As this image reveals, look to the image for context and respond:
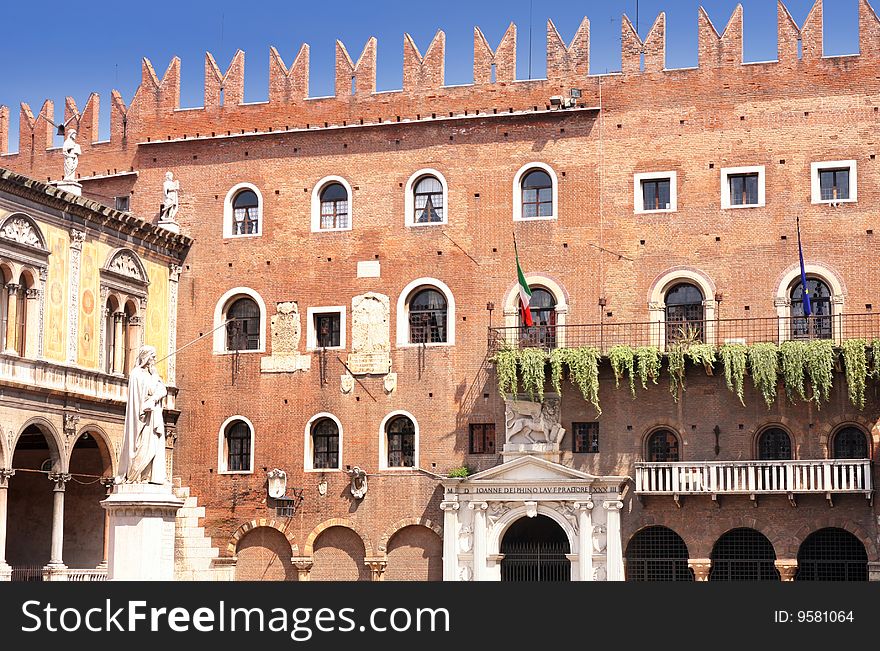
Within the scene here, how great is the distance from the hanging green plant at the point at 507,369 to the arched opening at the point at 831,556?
6603mm

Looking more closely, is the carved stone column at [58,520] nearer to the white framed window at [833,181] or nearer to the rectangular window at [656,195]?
the rectangular window at [656,195]

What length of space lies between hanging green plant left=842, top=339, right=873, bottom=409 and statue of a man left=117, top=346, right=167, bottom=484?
14787mm

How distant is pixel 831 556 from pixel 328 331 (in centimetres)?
1163

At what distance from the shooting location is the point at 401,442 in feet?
113

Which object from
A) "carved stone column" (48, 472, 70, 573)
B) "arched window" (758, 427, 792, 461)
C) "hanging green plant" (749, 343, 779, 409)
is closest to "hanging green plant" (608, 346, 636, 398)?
"hanging green plant" (749, 343, 779, 409)

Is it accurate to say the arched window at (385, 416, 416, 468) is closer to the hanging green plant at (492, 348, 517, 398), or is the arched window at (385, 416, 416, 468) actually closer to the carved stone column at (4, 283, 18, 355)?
the hanging green plant at (492, 348, 517, 398)

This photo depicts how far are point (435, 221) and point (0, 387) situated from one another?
33.1 ft

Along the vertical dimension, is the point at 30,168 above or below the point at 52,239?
above

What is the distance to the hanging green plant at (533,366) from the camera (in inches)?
1287

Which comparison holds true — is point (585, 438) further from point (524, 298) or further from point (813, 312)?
point (813, 312)

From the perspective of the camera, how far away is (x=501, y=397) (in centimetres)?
3369
